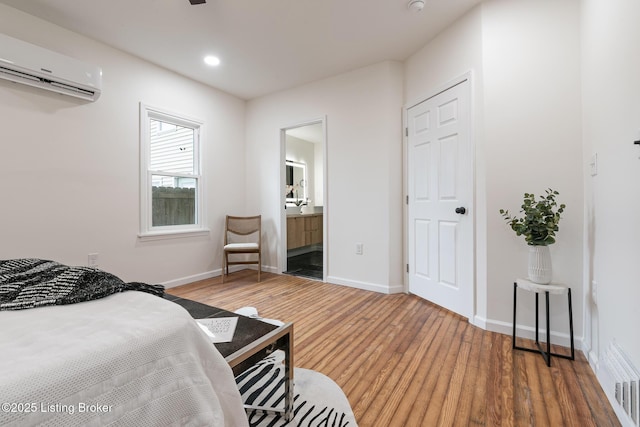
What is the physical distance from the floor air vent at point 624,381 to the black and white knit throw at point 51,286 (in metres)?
1.95

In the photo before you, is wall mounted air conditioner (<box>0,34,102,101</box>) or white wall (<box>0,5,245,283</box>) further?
white wall (<box>0,5,245,283</box>)

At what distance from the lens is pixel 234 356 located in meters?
1.00

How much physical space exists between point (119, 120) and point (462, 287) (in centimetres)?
367

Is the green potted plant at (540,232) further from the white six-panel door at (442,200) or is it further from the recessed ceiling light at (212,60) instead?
the recessed ceiling light at (212,60)

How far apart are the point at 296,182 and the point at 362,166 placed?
2.91 meters

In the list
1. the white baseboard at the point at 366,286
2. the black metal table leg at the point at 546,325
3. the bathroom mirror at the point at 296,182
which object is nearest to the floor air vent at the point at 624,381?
the black metal table leg at the point at 546,325

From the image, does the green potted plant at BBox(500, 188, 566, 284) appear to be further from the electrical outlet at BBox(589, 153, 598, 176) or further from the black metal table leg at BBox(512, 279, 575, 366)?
the electrical outlet at BBox(589, 153, 598, 176)

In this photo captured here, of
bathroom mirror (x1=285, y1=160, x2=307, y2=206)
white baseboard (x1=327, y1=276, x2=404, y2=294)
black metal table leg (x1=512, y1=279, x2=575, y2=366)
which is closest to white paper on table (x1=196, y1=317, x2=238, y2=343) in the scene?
black metal table leg (x1=512, y1=279, x2=575, y2=366)

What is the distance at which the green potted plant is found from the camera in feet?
5.83

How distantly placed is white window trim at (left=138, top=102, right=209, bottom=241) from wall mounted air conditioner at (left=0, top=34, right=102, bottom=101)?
55 centimetres

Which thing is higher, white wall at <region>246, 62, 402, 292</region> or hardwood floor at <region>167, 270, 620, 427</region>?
white wall at <region>246, 62, 402, 292</region>

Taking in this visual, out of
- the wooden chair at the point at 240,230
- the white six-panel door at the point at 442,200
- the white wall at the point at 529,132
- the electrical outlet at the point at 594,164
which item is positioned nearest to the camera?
the electrical outlet at the point at 594,164

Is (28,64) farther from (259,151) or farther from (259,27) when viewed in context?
(259,151)

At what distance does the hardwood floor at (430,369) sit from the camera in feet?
4.26
